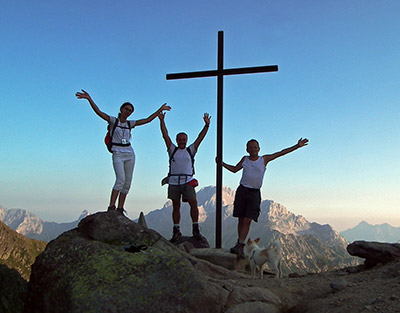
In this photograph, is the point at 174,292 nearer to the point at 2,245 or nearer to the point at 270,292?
the point at 270,292

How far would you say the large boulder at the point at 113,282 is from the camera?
480cm

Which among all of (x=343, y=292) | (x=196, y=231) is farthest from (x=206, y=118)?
(x=343, y=292)

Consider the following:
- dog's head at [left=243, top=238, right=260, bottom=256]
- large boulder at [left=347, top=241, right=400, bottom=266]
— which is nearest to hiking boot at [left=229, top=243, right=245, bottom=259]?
dog's head at [left=243, top=238, right=260, bottom=256]

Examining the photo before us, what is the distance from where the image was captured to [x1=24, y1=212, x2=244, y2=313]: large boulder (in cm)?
480

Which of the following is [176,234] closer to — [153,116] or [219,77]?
[153,116]

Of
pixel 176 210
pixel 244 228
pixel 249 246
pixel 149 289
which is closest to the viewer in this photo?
pixel 149 289

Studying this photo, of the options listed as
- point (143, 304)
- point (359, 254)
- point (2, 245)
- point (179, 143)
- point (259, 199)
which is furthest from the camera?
point (2, 245)

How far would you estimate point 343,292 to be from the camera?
218 inches

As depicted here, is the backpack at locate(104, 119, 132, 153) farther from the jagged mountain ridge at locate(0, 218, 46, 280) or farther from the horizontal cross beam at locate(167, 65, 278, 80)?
the jagged mountain ridge at locate(0, 218, 46, 280)

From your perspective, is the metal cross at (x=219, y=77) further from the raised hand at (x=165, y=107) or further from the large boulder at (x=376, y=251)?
the large boulder at (x=376, y=251)

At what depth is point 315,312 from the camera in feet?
15.9

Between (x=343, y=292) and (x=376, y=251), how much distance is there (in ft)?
9.16

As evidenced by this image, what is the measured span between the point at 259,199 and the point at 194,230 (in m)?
2.67

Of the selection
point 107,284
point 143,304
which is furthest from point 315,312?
point 107,284
